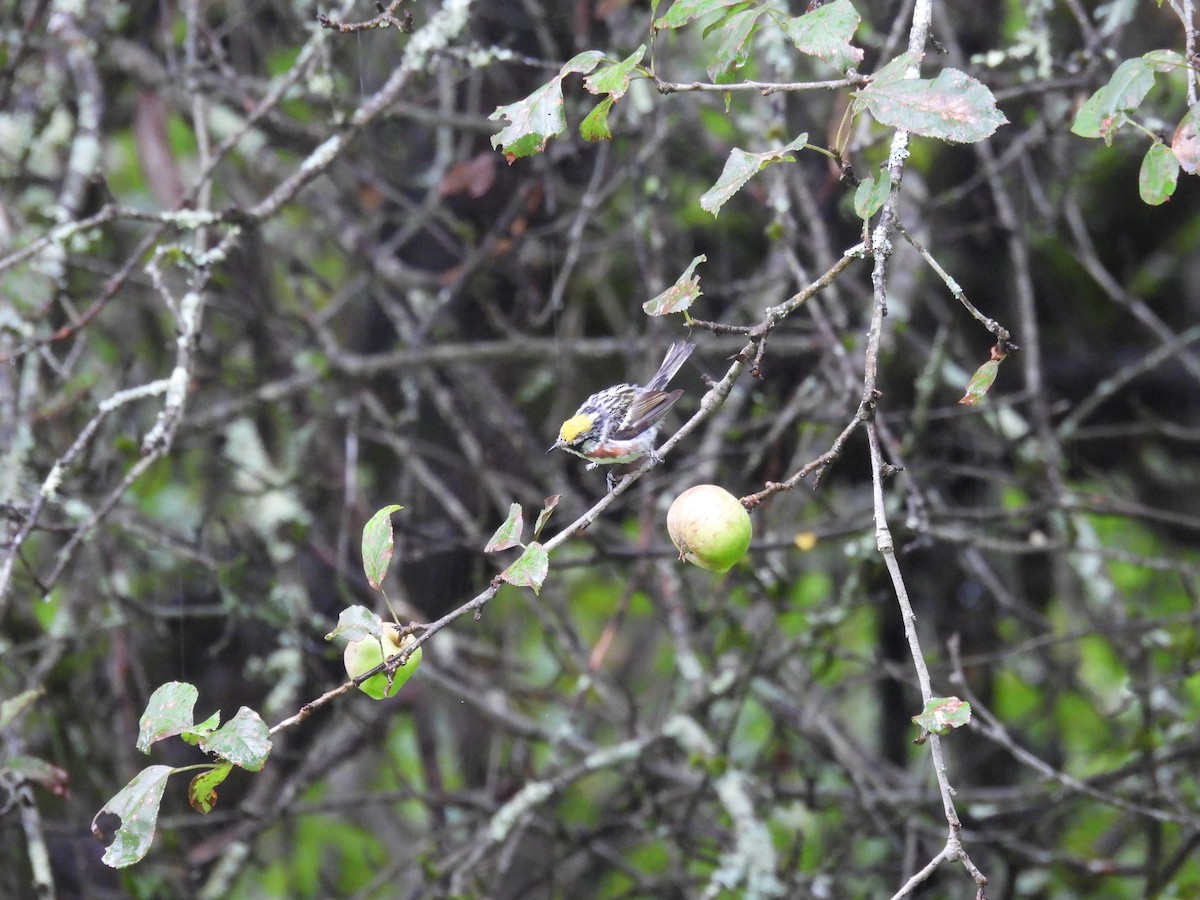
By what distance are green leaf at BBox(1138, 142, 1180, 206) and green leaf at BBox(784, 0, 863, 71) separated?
46 centimetres

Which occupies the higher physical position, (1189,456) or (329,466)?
(329,466)

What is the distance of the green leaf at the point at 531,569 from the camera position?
4.84 ft

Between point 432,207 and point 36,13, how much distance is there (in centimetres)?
121

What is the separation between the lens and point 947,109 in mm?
1514

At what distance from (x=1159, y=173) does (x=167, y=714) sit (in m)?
1.62

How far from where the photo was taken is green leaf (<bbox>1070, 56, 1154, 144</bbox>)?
1.64m

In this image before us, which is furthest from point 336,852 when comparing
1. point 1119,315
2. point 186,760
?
point 1119,315

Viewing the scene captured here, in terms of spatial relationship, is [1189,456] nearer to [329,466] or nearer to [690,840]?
[690,840]

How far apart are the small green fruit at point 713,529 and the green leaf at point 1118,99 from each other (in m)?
0.73

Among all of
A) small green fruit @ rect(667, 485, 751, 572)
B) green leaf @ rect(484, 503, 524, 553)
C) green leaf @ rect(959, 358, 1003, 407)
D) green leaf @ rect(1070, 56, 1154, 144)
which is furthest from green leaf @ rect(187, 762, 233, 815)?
green leaf @ rect(1070, 56, 1154, 144)

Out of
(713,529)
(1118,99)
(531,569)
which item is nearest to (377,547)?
(531,569)

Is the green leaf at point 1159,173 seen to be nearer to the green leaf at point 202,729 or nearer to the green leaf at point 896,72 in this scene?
the green leaf at point 896,72

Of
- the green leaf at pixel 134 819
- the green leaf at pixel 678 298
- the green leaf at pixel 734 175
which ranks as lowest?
the green leaf at pixel 134 819

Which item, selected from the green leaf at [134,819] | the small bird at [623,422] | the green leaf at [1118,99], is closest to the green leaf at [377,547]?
the green leaf at [134,819]
